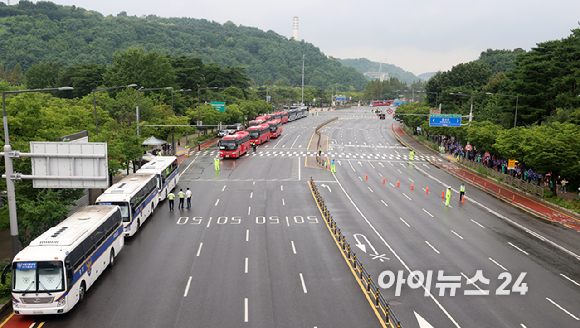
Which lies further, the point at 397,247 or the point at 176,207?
the point at 176,207

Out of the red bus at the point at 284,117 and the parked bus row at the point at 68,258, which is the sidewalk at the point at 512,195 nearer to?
the parked bus row at the point at 68,258

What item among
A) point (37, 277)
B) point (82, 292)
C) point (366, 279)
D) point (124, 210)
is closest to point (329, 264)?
point (366, 279)

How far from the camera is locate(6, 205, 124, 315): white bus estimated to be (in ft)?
54.2

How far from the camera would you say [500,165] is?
54094 mm

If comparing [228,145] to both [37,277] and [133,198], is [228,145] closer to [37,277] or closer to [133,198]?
[133,198]

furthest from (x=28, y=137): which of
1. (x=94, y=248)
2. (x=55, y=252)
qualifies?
(x=55, y=252)

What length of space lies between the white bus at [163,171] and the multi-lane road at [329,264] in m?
2.22

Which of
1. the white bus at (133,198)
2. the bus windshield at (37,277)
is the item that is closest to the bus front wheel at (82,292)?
the bus windshield at (37,277)

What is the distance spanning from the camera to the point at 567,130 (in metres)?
39.0

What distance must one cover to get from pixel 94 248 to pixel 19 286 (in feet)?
12.5

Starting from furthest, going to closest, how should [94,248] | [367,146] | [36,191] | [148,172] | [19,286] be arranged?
[367,146], [148,172], [36,191], [94,248], [19,286]

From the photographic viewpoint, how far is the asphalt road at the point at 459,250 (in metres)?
18.0

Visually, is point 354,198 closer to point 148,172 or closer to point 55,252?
point 148,172

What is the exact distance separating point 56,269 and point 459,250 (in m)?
21.5
